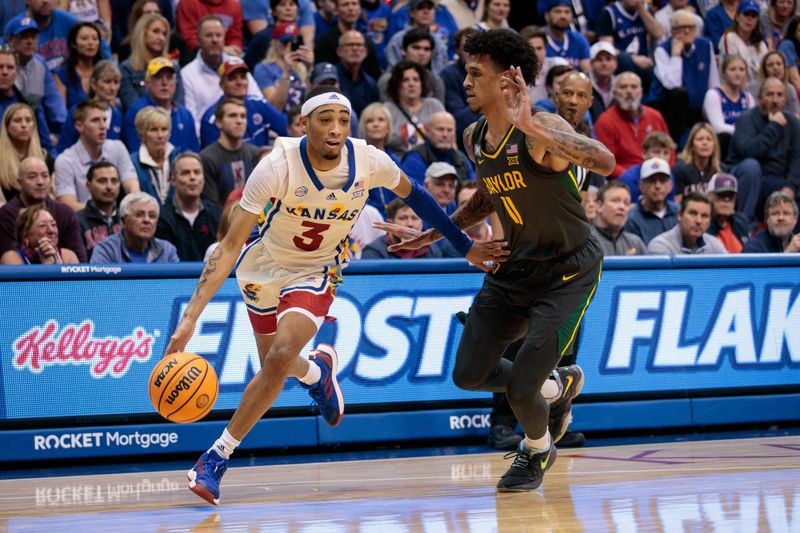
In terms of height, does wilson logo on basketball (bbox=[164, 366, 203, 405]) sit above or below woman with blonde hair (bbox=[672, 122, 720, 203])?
above

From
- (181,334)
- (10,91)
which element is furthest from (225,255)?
(10,91)

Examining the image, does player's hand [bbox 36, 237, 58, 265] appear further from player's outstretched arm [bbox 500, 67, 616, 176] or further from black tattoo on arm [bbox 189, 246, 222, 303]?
player's outstretched arm [bbox 500, 67, 616, 176]

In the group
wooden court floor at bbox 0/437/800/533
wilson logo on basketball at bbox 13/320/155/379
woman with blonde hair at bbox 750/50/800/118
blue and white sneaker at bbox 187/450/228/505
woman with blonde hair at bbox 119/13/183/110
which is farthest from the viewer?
woman with blonde hair at bbox 750/50/800/118

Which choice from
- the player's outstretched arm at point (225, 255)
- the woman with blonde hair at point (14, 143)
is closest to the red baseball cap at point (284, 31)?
the woman with blonde hair at point (14, 143)

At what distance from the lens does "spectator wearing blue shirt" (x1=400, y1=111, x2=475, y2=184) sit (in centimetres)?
1238

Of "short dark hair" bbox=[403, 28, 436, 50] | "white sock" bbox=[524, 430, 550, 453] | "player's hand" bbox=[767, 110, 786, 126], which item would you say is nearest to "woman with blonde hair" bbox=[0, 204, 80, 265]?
"white sock" bbox=[524, 430, 550, 453]

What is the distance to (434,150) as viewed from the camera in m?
12.6

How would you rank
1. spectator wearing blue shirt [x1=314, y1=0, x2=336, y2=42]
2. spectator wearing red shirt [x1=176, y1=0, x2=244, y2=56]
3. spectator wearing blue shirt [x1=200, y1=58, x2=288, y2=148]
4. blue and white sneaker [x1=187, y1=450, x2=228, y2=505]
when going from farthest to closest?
spectator wearing blue shirt [x1=314, y1=0, x2=336, y2=42]
spectator wearing red shirt [x1=176, y1=0, x2=244, y2=56]
spectator wearing blue shirt [x1=200, y1=58, x2=288, y2=148]
blue and white sneaker [x1=187, y1=450, x2=228, y2=505]

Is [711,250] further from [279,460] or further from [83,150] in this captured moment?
[83,150]

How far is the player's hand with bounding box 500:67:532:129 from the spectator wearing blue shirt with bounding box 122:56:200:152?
20.6 feet

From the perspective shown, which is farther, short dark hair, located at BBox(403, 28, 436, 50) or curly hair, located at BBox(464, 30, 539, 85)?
short dark hair, located at BBox(403, 28, 436, 50)

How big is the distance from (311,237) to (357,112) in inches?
274

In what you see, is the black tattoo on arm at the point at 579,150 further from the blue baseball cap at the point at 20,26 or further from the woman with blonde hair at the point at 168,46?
the woman with blonde hair at the point at 168,46

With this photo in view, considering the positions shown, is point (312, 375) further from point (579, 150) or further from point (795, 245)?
point (795, 245)
